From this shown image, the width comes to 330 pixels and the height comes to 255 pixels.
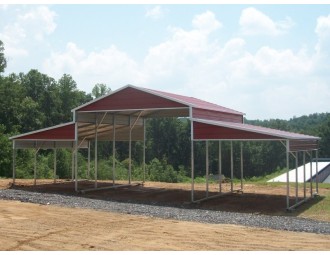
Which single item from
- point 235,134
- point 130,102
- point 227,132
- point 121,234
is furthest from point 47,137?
point 121,234

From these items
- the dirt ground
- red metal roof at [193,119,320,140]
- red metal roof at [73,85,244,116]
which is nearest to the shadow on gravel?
red metal roof at [193,119,320,140]

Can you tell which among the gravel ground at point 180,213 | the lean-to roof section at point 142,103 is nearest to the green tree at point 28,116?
the gravel ground at point 180,213

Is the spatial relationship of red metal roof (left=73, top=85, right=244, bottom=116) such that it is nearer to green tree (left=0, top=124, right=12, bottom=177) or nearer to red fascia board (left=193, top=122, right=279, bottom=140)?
red fascia board (left=193, top=122, right=279, bottom=140)

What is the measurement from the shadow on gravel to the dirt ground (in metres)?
4.23

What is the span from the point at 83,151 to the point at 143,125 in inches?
1604

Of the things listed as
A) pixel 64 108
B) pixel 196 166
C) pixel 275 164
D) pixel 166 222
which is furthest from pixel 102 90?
pixel 166 222

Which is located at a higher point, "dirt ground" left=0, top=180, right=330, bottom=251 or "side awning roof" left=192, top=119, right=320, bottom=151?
"side awning roof" left=192, top=119, right=320, bottom=151

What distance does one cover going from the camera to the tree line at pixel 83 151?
45.9 m

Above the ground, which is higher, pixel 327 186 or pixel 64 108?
pixel 64 108

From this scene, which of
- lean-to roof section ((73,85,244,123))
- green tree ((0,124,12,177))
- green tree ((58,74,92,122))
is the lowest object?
green tree ((0,124,12,177))

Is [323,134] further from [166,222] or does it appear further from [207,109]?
[166,222]

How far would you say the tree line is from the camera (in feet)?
151

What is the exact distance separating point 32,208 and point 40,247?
802 centimetres

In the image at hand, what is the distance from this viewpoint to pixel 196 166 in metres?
86.2
